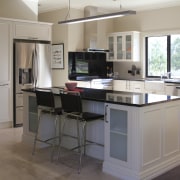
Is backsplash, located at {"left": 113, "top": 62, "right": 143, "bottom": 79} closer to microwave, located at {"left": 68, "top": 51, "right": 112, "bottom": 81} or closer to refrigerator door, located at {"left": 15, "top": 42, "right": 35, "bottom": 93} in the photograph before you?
microwave, located at {"left": 68, "top": 51, "right": 112, "bottom": 81}

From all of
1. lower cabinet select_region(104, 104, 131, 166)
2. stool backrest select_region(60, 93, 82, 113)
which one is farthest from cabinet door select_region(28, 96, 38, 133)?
lower cabinet select_region(104, 104, 131, 166)

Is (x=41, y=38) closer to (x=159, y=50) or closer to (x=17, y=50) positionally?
(x=17, y=50)

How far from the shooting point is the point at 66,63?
789 centimetres

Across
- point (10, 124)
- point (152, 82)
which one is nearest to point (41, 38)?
point (10, 124)

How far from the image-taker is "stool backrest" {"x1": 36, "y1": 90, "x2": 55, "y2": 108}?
14.0 feet

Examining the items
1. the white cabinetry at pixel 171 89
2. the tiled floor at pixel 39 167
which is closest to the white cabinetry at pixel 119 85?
the white cabinetry at pixel 171 89

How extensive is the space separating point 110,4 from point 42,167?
471cm

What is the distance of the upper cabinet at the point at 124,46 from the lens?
25.6ft

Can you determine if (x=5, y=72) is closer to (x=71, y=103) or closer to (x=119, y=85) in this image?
(x=71, y=103)

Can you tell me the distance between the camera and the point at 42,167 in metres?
3.95

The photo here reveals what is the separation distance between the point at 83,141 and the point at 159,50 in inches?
168

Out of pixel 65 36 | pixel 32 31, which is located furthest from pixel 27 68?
pixel 65 36

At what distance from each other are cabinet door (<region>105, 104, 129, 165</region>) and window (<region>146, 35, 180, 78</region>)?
422 cm

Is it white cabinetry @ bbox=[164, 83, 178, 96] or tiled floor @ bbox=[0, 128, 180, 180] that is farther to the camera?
white cabinetry @ bbox=[164, 83, 178, 96]
